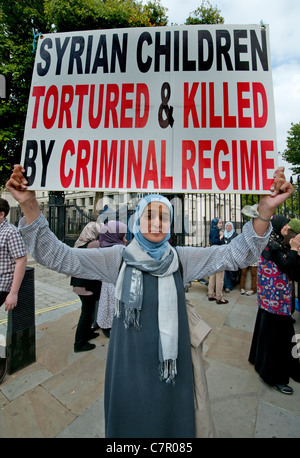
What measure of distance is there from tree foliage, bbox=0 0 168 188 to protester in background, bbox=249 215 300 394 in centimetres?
1250

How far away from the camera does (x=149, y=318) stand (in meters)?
1.35

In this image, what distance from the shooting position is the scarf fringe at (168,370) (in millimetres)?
1286

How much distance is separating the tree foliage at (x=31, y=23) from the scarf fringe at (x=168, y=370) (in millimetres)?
12741

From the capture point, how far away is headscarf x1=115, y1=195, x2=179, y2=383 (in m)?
A: 1.29

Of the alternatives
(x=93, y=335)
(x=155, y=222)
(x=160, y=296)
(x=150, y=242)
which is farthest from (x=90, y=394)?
(x=155, y=222)

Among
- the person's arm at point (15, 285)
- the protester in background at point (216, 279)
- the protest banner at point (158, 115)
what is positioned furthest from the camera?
the protester in background at point (216, 279)

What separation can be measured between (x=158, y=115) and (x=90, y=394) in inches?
112

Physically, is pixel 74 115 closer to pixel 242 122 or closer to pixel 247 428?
pixel 242 122

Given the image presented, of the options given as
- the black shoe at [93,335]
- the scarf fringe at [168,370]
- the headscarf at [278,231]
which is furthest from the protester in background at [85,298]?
the headscarf at [278,231]

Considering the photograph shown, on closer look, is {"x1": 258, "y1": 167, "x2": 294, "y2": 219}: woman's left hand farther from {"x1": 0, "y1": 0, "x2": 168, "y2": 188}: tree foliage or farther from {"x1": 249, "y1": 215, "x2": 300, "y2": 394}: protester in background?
{"x1": 0, "y1": 0, "x2": 168, "y2": 188}: tree foliage

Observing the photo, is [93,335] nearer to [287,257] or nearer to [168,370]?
[168,370]

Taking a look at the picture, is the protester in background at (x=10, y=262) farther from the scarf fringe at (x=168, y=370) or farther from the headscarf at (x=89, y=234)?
the scarf fringe at (x=168, y=370)

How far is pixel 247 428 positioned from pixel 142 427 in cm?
134

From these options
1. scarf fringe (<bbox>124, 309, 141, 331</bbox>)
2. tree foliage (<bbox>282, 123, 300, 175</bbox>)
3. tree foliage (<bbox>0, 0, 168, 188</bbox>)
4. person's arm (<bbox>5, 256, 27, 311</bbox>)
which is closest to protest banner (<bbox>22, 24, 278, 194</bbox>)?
scarf fringe (<bbox>124, 309, 141, 331</bbox>)
